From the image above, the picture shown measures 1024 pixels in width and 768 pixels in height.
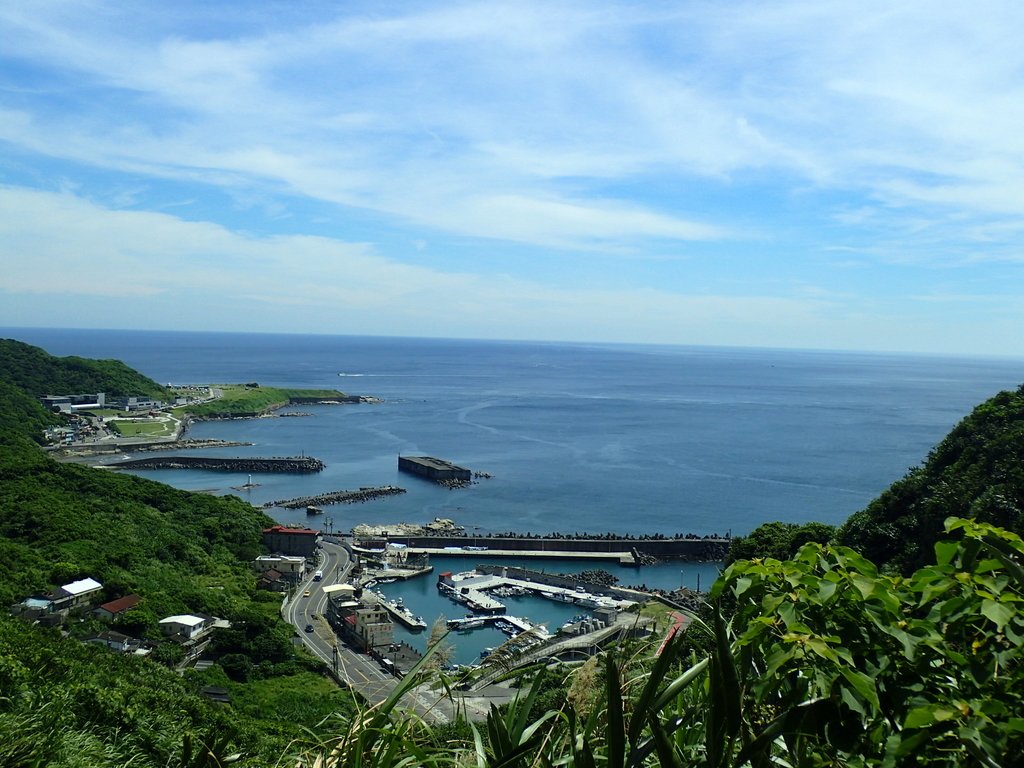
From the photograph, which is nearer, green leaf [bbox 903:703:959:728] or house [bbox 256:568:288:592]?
green leaf [bbox 903:703:959:728]

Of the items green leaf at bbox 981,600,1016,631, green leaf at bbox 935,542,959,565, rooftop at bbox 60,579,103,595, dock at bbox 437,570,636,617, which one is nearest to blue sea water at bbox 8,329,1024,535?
dock at bbox 437,570,636,617

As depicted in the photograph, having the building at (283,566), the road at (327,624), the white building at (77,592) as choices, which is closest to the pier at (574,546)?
the road at (327,624)

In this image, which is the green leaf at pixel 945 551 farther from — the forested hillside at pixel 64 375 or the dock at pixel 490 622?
the forested hillside at pixel 64 375

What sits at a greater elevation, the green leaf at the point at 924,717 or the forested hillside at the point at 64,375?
the green leaf at the point at 924,717

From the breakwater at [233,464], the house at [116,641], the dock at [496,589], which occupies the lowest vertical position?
the dock at [496,589]

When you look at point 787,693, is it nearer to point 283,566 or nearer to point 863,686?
point 863,686

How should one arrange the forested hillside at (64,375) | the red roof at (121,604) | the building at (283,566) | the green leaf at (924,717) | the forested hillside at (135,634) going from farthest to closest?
the forested hillside at (64,375), the building at (283,566), the red roof at (121,604), the forested hillside at (135,634), the green leaf at (924,717)

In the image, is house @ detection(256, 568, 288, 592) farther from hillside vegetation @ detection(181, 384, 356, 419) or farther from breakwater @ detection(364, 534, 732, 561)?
hillside vegetation @ detection(181, 384, 356, 419)

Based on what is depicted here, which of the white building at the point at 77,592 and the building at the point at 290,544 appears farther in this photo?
the building at the point at 290,544
